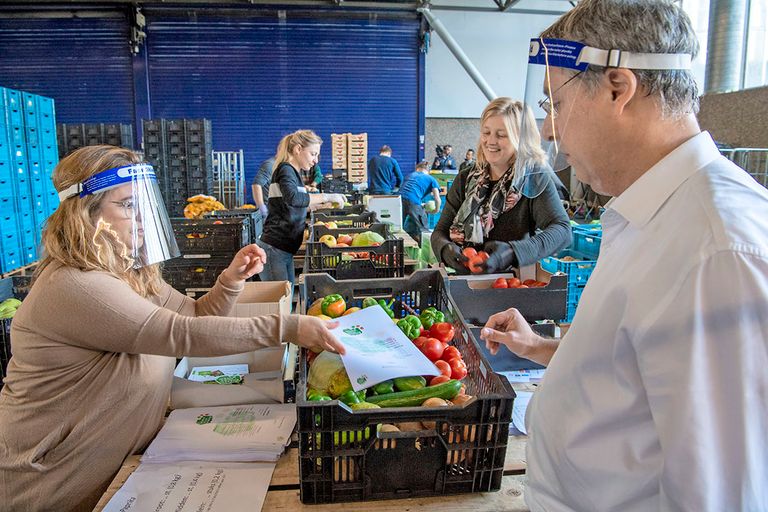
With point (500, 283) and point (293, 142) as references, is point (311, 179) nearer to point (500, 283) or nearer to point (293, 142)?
point (293, 142)

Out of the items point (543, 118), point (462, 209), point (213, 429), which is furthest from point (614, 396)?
point (462, 209)

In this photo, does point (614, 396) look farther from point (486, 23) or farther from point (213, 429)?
point (486, 23)

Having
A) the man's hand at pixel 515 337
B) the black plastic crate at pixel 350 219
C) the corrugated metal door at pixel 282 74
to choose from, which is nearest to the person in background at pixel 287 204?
the black plastic crate at pixel 350 219

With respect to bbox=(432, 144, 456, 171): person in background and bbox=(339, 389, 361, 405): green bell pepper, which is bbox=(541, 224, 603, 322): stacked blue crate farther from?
bbox=(432, 144, 456, 171): person in background

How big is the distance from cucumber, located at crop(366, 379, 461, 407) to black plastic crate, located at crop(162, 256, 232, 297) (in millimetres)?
3958

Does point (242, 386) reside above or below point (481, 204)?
below

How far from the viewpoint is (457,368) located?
1591 millimetres

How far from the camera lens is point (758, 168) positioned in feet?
20.6

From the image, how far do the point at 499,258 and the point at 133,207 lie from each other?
157 centimetres

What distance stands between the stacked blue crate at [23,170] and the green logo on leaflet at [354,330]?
5.99 metres

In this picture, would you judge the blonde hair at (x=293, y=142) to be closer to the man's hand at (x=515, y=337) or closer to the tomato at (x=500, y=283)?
the tomato at (x=500, y=283)

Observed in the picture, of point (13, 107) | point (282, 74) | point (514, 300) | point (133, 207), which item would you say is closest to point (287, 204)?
point (514, 300)

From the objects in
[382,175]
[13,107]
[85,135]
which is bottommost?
[382,175]

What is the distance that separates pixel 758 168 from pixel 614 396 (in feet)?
22.1
